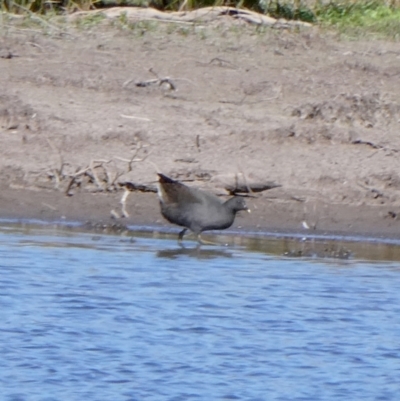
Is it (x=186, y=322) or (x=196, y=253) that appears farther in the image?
(x=196, y=253)

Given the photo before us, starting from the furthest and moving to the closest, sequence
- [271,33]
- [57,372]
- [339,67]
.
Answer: [271,33], [339,67], [57,372]

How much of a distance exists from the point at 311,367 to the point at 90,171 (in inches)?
151

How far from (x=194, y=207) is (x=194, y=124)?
1.65 meters

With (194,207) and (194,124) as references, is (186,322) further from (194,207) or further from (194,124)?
(194,124)

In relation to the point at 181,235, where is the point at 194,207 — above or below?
above

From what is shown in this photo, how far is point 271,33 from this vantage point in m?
13.0

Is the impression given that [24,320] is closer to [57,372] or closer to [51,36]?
[57,372]

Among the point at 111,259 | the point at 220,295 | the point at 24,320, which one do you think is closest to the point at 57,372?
the point at 24,320

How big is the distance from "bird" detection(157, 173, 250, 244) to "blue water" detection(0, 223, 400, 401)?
179mm

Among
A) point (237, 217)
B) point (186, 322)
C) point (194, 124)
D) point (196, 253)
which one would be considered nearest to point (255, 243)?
point (196, 253)

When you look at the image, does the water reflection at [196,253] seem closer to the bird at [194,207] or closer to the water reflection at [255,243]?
the water reflection at [255,243]

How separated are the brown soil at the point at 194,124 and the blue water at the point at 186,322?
0.87 meters

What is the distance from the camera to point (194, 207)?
9.38m

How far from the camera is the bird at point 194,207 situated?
938 cm
